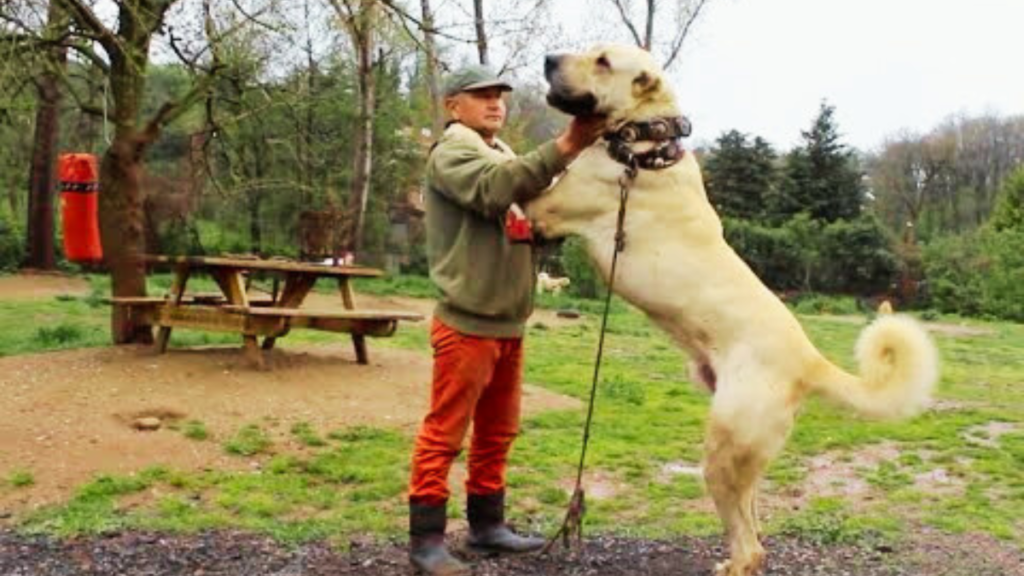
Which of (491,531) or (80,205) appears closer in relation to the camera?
(491,531)

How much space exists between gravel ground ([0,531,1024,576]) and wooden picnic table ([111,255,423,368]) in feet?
12.2

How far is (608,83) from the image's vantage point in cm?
360

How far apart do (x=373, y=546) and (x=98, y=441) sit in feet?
9.29

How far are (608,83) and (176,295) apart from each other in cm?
631

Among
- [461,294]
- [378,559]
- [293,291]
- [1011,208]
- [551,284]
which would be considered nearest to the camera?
[461,294]

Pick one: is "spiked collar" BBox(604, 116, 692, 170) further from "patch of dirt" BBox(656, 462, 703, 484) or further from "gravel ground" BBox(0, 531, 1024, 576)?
"patch of dirt" BBox(656, 462, 703, 484)

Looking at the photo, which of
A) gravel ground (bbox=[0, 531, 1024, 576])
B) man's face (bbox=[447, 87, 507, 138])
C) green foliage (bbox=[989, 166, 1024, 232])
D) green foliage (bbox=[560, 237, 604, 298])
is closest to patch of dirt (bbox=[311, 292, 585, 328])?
green foliage (bbox=[560, 237, 604, 298])

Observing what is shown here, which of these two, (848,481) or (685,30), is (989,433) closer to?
(848,481)

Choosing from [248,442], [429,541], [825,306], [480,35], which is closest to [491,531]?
[429,541]

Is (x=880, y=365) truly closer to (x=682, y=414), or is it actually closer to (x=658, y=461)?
(x=658, y=461)

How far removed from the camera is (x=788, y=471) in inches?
268

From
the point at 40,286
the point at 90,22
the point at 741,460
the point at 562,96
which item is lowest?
the point at 40,286

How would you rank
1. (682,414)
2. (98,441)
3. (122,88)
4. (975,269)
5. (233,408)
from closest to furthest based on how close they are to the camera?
1. (98,441)
2. (233,408)
3. (682,414)
4. (122,88)
5. (975,269)

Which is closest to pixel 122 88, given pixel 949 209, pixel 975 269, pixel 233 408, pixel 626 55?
pixel 233 408
